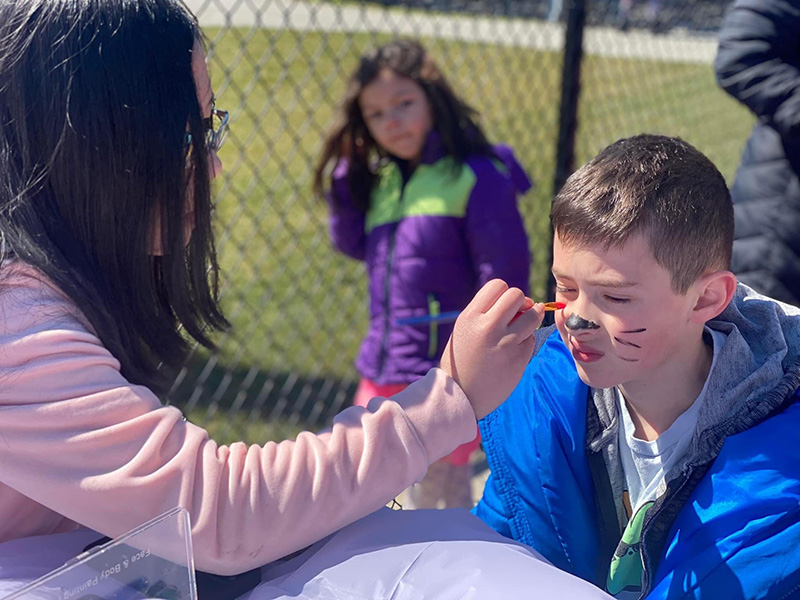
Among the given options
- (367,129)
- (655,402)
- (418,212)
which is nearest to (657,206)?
(655,402)

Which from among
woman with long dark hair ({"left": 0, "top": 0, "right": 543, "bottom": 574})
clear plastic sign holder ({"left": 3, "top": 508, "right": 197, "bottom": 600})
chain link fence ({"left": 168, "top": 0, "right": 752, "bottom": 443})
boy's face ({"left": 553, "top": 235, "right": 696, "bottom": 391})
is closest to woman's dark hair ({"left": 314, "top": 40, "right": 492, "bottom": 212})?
chain link fence ({"left": 168, "top": 0, "right": 752, "bottom": 443})

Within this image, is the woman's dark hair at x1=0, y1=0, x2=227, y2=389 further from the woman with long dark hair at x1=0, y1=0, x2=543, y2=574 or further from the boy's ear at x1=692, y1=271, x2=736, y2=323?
the boy's ear at x1=692, y1=271, x2=736, y2=323

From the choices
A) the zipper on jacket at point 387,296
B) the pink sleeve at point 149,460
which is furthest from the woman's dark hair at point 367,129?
the pink sleeve at point 149,460

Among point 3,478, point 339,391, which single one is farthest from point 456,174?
point 3,478

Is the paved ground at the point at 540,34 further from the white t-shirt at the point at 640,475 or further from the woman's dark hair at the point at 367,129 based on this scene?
the white t-shirt at the point at 640,475

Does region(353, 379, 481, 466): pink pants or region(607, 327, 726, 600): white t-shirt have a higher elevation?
region(607, 327, 726, 600): white t-shirt

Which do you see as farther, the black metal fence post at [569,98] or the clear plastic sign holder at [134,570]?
the black metal fence post at [569,98]

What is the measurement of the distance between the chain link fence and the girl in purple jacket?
472mm

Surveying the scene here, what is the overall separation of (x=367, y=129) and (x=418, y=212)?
0.43 meters

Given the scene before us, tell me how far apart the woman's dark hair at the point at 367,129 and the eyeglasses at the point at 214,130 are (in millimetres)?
1386

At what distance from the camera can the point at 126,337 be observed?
1314mm

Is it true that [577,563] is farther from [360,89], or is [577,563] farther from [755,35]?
[360,89]

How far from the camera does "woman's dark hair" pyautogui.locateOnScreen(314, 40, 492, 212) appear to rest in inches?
113

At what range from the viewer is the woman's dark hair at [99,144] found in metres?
1.18
